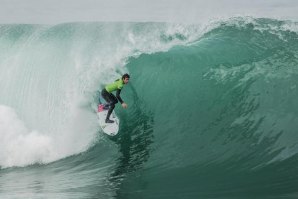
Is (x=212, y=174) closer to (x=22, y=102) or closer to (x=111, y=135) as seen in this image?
(x=111, y=135)

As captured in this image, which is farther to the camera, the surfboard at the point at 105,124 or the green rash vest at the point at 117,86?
the surfboard at the point at 105,124

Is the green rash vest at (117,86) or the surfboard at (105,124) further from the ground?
the green rash vest at (117,86)

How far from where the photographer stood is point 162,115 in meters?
11.8

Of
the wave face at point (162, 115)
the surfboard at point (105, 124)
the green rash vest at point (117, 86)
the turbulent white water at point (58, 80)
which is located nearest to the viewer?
the wave face at point (162, 115)

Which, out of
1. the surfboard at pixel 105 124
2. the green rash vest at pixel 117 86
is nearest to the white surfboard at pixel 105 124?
the surfboard at pixel 105 124

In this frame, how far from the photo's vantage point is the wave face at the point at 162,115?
8.45m

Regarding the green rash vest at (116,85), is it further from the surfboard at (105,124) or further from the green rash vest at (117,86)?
the surfboard at (105,124)

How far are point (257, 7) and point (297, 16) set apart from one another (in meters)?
2.79

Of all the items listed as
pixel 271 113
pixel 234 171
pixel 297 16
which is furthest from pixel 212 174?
pixel 297 16

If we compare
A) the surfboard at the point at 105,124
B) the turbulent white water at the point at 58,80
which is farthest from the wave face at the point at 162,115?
the surfboard at the point at 105,124

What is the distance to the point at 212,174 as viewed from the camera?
8539 millimetres

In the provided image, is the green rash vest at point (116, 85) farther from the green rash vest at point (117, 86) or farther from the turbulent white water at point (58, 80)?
the turbulent white water at point (58, 80)

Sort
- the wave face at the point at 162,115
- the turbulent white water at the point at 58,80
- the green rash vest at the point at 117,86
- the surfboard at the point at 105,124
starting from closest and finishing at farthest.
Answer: the wave face at the point at 162,115, the green rash vest at the point at 117,86, the surfboard at the point at 105,124, the turbulent white water at the point at 58,80

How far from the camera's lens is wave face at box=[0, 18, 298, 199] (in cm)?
845
